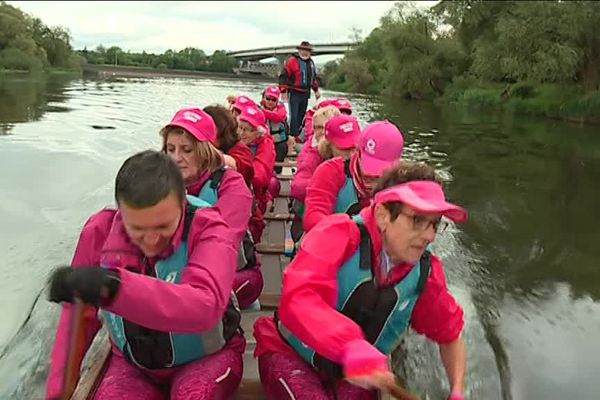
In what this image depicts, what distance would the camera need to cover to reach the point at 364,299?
83.7 inches

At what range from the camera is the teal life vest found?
11.5 ft

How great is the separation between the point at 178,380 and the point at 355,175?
1.63m

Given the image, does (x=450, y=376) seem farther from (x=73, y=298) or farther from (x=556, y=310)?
(x=556, y=310)

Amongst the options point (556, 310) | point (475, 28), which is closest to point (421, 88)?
point (475, 28)

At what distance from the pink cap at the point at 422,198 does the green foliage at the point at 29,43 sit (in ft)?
145

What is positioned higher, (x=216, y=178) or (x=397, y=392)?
(x=216, y=178)

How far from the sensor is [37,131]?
12.5 m

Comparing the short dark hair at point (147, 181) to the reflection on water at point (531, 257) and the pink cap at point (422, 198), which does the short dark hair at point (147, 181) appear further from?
the reflection on water at point (531, 257)

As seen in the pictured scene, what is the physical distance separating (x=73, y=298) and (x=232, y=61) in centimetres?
8700

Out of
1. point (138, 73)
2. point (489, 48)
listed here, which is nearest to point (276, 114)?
point (489, 48)

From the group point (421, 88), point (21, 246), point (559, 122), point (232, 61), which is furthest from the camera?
point (232, 61)

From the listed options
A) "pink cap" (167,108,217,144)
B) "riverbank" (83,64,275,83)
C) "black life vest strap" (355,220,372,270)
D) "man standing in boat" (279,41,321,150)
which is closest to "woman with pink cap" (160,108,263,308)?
"pink cap" (167,108,217,144)

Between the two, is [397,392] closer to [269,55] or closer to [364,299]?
[364,299]

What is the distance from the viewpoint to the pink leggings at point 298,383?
2229 mm
